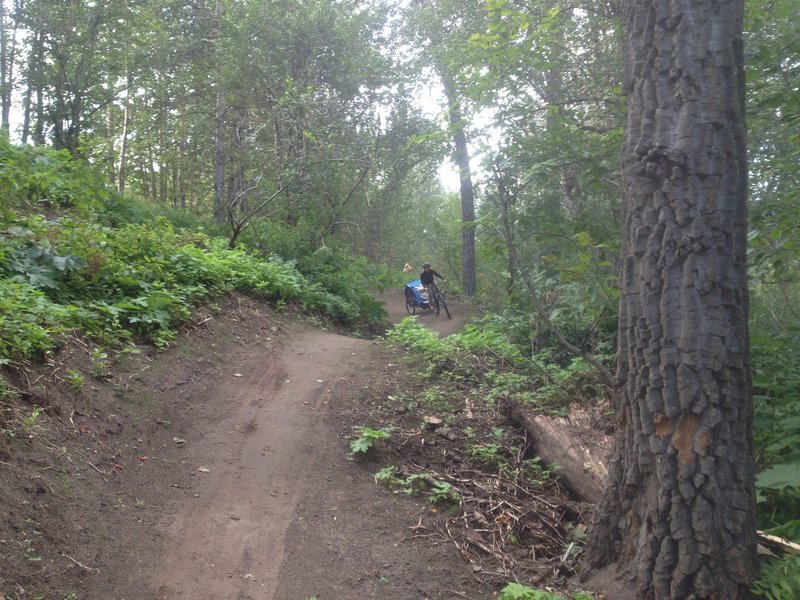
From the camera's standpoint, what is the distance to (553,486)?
5.12 metres

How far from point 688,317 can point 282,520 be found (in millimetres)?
3100

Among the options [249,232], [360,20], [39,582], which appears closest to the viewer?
[39,582]

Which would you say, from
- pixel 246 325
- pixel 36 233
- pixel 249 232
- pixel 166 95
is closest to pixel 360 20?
pixel 166 95

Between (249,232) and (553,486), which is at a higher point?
(249,232)

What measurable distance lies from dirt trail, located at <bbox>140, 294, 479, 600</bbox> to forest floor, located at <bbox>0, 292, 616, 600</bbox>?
1 centimetres

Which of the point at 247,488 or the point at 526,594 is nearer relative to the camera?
the point at 526,594

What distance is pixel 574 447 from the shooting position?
16.8ft

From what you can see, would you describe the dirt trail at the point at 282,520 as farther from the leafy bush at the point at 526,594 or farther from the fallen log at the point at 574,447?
the fallen log at the point at 574,447

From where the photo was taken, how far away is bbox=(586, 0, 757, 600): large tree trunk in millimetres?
2957

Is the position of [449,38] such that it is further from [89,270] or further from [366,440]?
[366,440]

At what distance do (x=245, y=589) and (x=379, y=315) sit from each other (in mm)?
10803

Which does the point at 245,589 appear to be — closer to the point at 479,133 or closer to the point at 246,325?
→ the point at 479,133

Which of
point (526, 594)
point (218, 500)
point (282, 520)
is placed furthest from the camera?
point (218, 500)

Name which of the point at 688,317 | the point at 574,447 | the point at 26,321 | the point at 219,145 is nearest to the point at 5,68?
the point at 219,145
